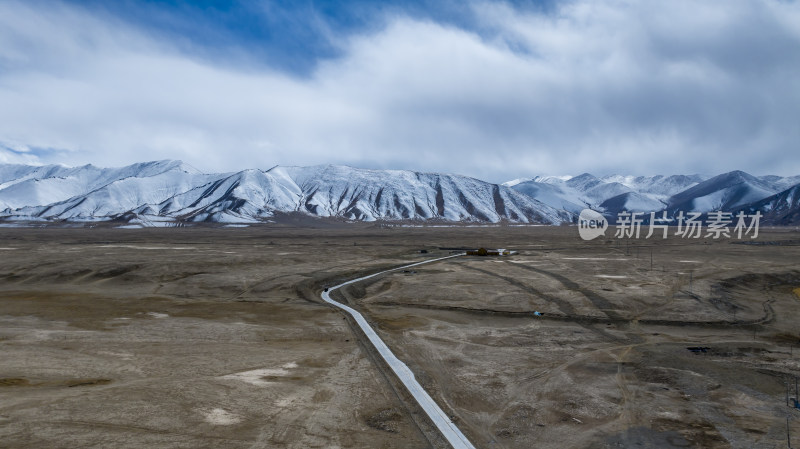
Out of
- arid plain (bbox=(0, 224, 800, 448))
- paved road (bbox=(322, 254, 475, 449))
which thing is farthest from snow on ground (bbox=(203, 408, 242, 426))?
paved road (bbox=(322, 254, 475, 449))

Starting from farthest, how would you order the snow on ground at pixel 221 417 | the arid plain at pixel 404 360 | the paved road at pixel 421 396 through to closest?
the snow on ground at pixel 221 417 → the arid plain at pixel 404 360 → the paved road at pixel 421 396

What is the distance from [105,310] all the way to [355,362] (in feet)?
93.3

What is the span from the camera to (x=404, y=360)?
27422 millimetres

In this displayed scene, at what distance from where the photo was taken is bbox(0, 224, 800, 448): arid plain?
17.8 meters

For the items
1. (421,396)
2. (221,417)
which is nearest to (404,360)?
(421,396)

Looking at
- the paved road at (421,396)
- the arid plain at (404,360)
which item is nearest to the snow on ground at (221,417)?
the arid plain at (404,360)

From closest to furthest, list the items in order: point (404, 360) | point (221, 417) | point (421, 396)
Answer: point (221, 417)
point (421, 396)
point (404, 360)

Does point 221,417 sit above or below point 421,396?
above

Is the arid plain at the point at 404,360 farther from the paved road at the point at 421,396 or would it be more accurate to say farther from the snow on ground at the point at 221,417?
the paved road at the point at 421,396

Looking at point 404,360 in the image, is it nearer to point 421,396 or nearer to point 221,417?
point 421,396

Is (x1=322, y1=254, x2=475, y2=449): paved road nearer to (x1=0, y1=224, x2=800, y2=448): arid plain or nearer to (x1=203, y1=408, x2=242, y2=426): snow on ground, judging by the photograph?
(x1=0, y1=224, x2=800, y2=448): arid plain

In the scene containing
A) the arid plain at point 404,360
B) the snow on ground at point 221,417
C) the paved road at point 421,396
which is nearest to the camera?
the paved road at point 421,396

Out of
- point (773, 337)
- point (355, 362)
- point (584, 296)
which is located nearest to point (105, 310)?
point (355, 362)

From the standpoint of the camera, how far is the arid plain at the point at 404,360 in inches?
701
